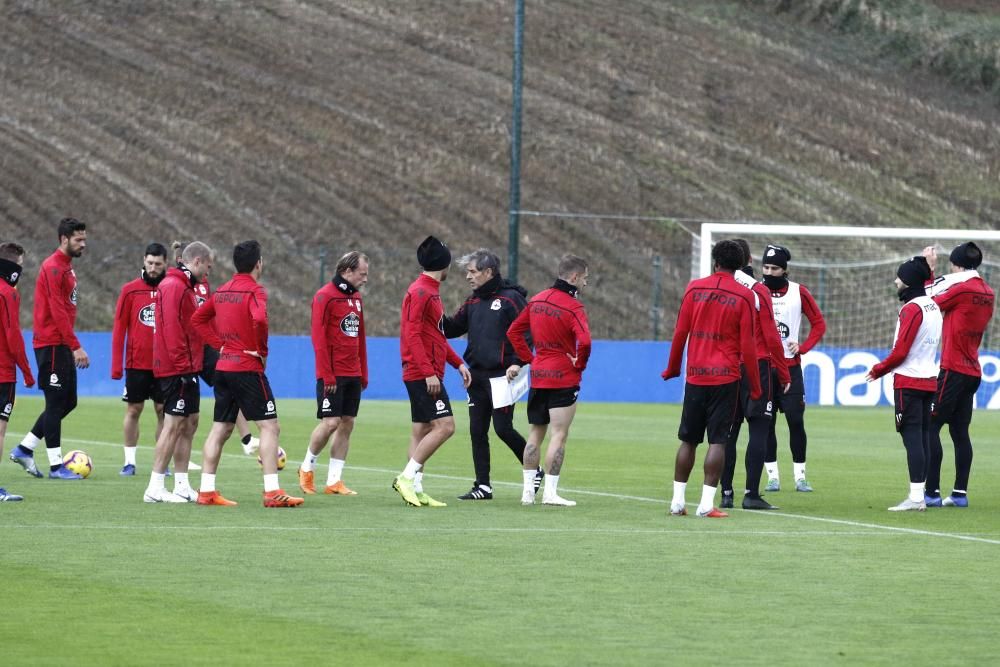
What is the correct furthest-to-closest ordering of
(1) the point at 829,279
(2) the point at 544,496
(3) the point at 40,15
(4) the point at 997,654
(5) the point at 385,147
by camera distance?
(3) the point at 40,15 → (5) the point at 385,147 → (1) the point at 829,279 → (2) the point at 544,496 → (4) the point at 997,654

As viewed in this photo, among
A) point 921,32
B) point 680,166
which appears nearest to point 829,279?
point 680,166

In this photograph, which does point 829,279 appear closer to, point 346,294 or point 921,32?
point 346,294

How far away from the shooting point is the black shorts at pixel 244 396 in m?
13.4

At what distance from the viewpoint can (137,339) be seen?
54.5 ft

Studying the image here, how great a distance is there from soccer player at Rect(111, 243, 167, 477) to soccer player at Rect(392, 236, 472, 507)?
3.31 m

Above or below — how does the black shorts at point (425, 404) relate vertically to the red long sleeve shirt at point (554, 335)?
below

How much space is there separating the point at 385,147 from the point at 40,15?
12.4 m

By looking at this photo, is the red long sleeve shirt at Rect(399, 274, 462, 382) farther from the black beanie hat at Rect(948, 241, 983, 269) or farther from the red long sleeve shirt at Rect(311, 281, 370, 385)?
the black beanie hat at Rect(948, 241, 983, 269)

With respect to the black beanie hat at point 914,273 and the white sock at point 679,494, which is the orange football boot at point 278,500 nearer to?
the white sock at point 679,494

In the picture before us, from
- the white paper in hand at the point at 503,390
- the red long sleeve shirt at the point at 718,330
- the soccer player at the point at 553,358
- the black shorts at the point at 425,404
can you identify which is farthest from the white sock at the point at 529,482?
the red long sleeve shirt at the point at 718,330

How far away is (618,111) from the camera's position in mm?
57938

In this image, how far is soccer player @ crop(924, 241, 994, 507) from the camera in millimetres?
14477

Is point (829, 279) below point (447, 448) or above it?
above

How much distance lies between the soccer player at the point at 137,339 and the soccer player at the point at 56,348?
19.8 inches
